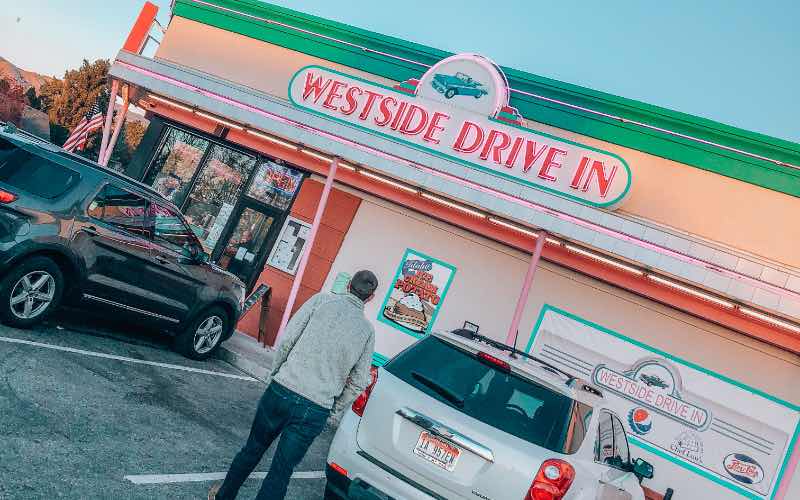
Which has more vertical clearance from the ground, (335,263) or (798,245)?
(798,245)

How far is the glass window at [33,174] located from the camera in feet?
19.3

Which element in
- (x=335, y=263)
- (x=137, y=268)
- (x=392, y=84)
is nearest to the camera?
(x=137, y=268)

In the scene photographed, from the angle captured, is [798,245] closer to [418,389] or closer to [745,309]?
[745,309]

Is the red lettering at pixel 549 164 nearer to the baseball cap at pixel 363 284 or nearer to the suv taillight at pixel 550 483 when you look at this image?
the baseball cap at pixel 363 284

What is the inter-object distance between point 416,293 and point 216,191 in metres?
5.01

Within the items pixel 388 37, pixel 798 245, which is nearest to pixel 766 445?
pixel 798 245

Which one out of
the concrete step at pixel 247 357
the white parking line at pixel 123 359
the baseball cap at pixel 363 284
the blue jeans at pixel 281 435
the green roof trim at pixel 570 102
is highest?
the green roof trim at pixel 570 102

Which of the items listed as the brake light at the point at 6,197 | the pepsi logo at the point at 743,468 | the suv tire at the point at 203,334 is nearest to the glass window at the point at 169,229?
the suv tire at the point at 203,334

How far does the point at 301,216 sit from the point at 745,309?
8.30 meters

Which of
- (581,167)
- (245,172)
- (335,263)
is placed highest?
(581,167)

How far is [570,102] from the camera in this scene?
1180cm

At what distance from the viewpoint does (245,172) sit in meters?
12.8

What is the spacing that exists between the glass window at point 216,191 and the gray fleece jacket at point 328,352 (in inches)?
372

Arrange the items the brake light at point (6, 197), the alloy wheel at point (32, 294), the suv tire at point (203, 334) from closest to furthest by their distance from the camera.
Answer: the brake light at point (6, 197) → the alloy wheel at point (32, 294) → the suv tire at point (203, 334)
